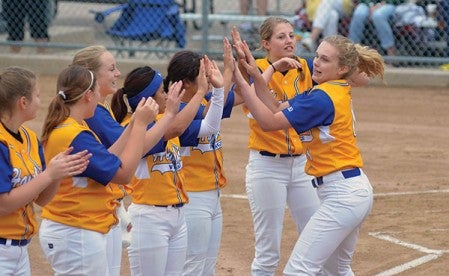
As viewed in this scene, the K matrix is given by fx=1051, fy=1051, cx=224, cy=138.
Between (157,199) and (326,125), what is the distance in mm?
1112

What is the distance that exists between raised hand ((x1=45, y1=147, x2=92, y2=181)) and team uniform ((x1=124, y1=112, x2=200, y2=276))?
3.17ft

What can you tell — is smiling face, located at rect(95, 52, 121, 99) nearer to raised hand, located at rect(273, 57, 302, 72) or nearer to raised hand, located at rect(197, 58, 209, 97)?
raised hand, located at rect(197, 58, 209, 97)

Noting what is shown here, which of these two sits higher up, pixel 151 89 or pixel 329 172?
pixel 151 89

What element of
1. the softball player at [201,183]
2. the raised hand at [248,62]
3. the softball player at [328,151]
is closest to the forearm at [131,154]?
the softball player at [201,183]

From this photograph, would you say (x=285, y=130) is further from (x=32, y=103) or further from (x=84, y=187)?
(x=32, y=103)

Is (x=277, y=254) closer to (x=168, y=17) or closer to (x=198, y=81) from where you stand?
(x=198, y=81)

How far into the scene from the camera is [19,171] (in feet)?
17.1

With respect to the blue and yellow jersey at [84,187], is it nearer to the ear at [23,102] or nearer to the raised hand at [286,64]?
the ear at [23,102]

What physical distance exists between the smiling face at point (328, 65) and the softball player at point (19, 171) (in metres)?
1.83

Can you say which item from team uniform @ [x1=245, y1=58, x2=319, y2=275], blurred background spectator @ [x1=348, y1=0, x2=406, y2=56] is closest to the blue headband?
team uniform @ [x1=245, y1=58, x2=319, y2=275]

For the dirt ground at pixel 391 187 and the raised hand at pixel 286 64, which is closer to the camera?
the raised hand at pixel 286 64

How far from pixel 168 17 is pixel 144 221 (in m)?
9.55

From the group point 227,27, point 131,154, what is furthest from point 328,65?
point 227,27

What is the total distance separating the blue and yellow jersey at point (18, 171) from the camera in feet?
16.9
